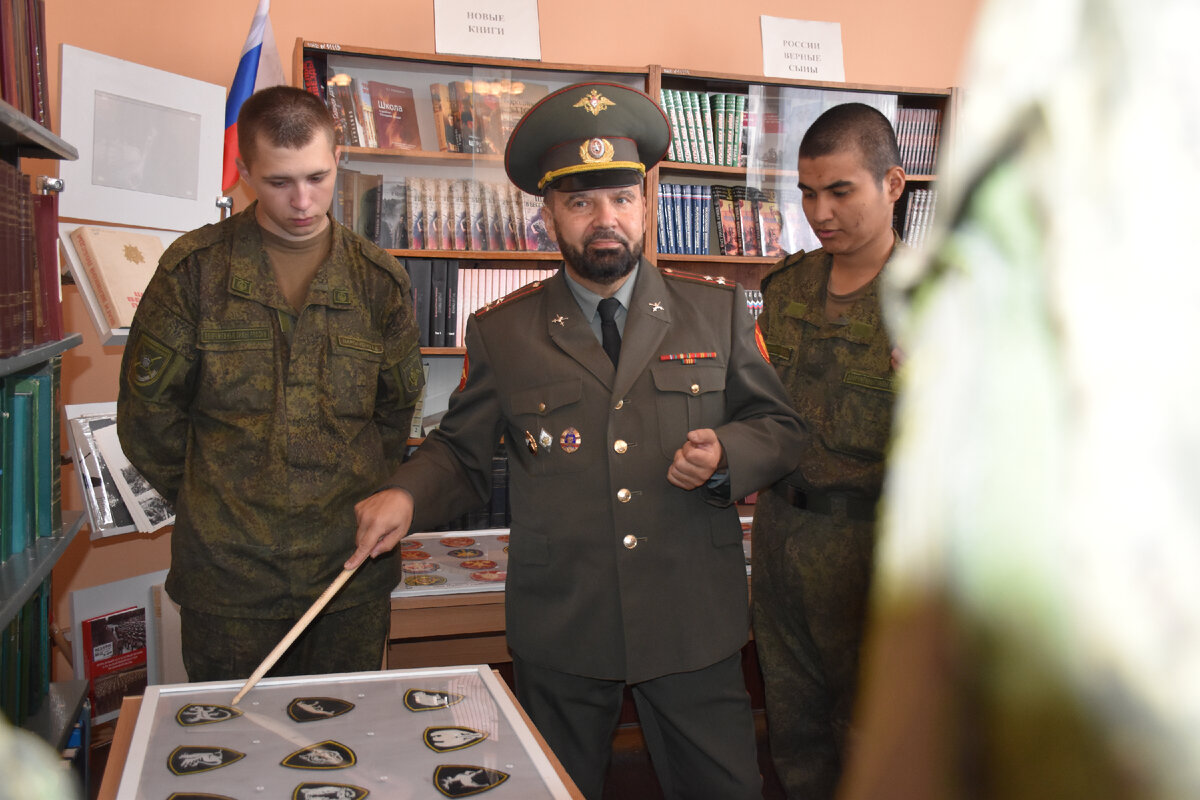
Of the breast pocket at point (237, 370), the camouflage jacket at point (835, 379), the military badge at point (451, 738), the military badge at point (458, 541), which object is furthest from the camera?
the military badge at point (458, 541)

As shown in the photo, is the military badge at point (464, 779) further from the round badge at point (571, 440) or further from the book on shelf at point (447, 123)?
the book on shelf at point (447, 123)

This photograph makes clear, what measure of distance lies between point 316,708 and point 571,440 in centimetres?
65

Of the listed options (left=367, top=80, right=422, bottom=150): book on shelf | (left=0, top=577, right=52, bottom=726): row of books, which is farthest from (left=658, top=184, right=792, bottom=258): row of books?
(left=0, top=577, right=52, bottom=726): row of books

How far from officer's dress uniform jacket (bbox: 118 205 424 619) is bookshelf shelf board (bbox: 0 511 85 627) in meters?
0.22

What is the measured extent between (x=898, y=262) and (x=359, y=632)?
1969 mm

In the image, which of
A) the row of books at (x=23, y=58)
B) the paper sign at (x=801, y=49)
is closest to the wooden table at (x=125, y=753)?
the row of books at (x=23, y=58)

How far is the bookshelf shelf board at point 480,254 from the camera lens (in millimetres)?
3322

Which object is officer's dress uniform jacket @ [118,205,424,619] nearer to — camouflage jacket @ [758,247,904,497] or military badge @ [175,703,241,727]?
military badge @ [175,703,241,727]

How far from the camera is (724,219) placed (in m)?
3.66

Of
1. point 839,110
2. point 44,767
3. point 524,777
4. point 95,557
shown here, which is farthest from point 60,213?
point 44,767

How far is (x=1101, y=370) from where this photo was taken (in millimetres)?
124

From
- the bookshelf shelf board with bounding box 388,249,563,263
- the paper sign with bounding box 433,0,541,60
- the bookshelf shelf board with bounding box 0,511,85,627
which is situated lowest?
the bookshelf shelf board with bounding box 0,511,85,627

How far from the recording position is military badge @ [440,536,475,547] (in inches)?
127

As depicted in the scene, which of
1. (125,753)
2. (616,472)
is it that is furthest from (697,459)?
(125,753)
